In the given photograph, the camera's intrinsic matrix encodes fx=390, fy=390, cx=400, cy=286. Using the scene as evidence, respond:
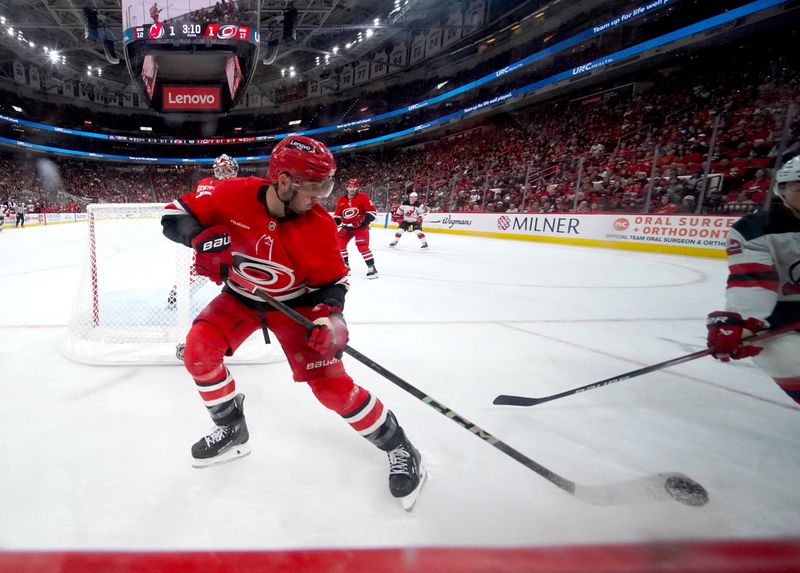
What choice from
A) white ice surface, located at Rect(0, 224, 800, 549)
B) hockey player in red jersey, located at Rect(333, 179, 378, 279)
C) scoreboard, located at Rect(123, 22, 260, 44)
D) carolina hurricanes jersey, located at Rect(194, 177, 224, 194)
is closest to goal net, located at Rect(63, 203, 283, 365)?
white ice surface, located at Rect(0, 224, 800, 549)

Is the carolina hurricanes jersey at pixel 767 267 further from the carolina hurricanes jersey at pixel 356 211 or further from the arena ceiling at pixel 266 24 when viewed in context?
the arena ceiling at pixel 266 24

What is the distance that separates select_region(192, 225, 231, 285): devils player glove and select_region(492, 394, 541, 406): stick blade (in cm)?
135

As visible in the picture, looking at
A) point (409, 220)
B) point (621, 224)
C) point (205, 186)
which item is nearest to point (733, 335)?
point (205, 186)

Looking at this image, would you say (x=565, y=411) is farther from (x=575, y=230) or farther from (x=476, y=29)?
(x=476, y=29)

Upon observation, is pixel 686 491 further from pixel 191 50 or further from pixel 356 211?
pixel 191 50

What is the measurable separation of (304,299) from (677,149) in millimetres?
11315

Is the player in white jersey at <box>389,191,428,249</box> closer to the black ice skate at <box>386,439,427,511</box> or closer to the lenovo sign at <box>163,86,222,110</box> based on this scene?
the lenovo sign at <box>163,86,222,110</box>

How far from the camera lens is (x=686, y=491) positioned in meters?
1.32

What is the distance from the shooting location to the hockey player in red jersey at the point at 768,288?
1.42 meters

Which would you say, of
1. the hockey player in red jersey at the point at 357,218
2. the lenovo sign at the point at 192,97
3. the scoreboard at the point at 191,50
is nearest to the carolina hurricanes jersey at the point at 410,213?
the hockey player in red jersey at the point at 357,218

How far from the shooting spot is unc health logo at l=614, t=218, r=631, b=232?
338 inches

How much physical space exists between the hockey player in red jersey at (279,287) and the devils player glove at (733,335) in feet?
3.86

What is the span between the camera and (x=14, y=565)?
0.73 m

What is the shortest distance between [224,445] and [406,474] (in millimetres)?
683
